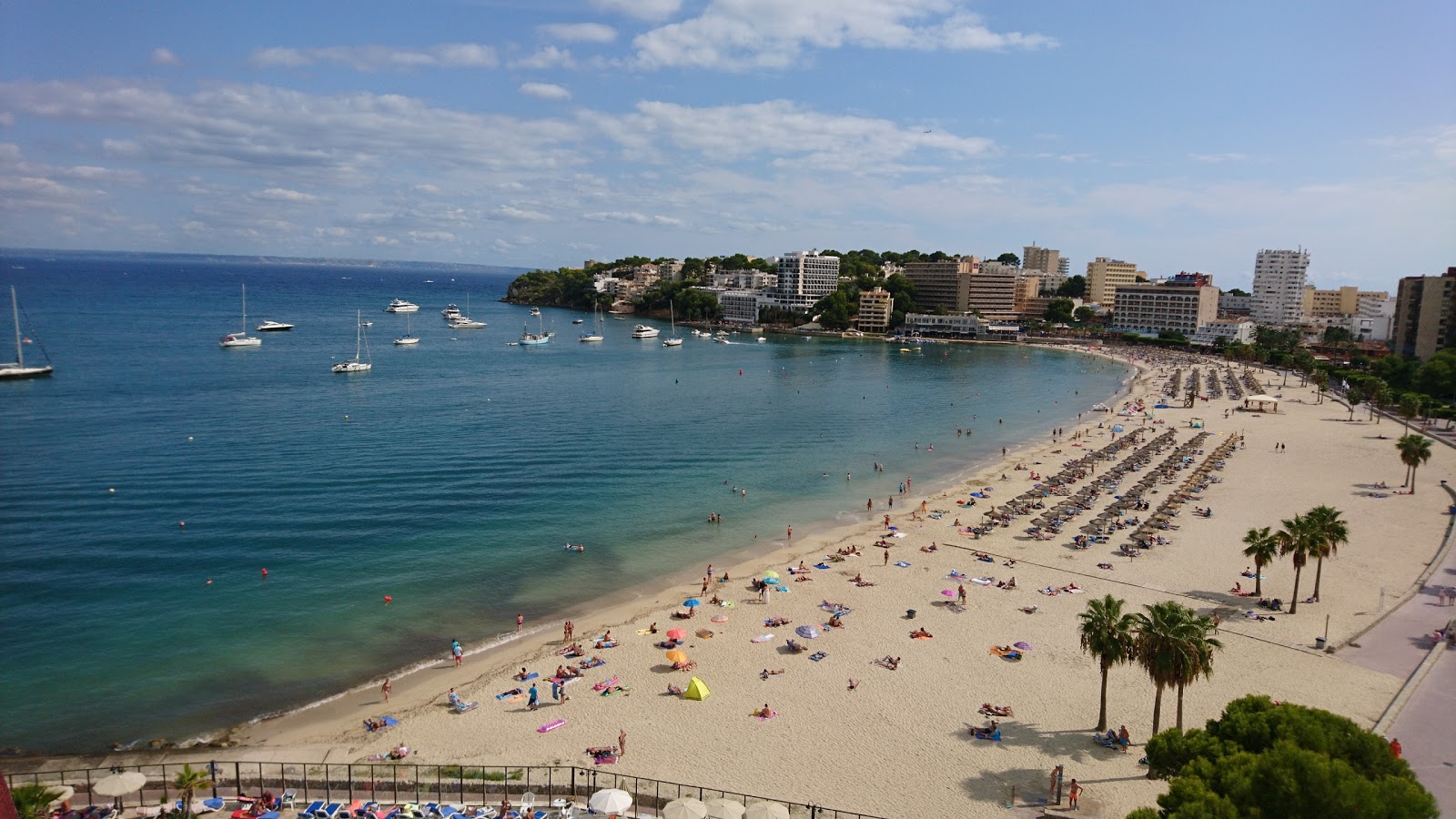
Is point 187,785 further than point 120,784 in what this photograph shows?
No

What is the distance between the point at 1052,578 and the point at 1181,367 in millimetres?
105647

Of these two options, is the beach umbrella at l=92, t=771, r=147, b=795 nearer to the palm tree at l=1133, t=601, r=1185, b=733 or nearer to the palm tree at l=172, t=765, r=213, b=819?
the palm tree at l=172, t=765, r=213, b=819

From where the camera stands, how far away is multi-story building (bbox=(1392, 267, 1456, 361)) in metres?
103

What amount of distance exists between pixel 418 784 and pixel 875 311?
171m

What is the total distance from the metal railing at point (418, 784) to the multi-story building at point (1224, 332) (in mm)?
166528

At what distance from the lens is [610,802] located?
18.3m

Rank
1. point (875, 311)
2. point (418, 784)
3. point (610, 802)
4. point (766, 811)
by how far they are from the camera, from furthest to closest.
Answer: point (875, 311) → point (418, 784) → point (610, 802) → point (766, 811)

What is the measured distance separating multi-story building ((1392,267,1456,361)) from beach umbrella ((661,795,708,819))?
4905 inches

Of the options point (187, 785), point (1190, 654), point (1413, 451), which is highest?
point (1413, 451)

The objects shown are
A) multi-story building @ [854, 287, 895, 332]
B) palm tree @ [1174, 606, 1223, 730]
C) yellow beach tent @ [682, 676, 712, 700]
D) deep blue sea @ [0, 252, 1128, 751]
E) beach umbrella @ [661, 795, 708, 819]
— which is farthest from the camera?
multi-story building @ [854, 287, 895, 332]

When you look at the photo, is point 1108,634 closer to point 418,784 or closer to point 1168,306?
point 418,784

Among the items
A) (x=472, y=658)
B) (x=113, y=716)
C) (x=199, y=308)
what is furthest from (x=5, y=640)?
(x=199, y=308)

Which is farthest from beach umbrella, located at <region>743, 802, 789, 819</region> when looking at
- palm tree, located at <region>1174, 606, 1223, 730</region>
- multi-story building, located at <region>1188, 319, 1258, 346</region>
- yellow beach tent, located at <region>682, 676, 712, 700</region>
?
multi-story building, located at <region>1188, 319, 1258, 346</region>

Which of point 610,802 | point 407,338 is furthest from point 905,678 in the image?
point 407,338
